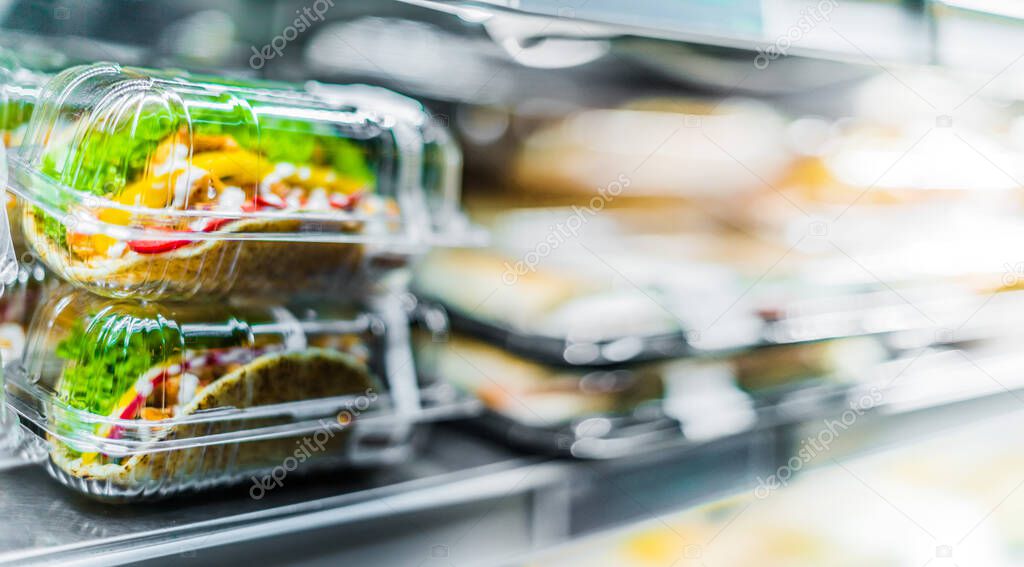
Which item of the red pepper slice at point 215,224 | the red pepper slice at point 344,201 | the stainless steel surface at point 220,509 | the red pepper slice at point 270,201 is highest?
the red pepper slice at point 344,201

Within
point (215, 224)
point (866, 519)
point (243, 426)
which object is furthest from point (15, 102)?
point (866, 519)

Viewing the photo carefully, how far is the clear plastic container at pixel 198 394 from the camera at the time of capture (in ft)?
2.49

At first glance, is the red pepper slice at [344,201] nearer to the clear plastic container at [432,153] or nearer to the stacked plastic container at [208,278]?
the stacked plastic container at [208,278]

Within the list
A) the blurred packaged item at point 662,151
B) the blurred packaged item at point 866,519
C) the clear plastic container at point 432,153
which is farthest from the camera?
the blurred packaged item at point 662,151

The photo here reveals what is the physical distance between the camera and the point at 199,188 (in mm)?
777

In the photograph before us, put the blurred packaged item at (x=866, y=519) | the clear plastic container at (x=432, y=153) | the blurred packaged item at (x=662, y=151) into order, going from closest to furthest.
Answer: the clear plastic container at (x=432, y=153) < the blurred packaged item at (x=866, y=519) < the blurred packaged item at (x=662, y=151)

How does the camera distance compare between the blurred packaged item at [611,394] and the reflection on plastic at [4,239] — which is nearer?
the reflection on plastic at [4,239]

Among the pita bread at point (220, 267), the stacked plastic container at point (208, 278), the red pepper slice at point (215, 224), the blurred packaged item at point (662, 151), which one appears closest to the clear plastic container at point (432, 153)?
the stacked plastic container at point (208, 278)

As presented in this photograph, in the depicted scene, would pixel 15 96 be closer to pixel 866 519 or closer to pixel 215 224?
pixel 215 224

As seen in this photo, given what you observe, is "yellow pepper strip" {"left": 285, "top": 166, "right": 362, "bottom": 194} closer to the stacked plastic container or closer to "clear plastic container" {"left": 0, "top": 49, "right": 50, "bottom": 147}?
the stacked plastic container

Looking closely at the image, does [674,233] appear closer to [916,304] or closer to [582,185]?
[582,185]

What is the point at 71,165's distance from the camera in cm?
75

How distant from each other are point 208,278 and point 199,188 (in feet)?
0.34

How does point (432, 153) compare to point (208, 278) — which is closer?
point (208, 278)
